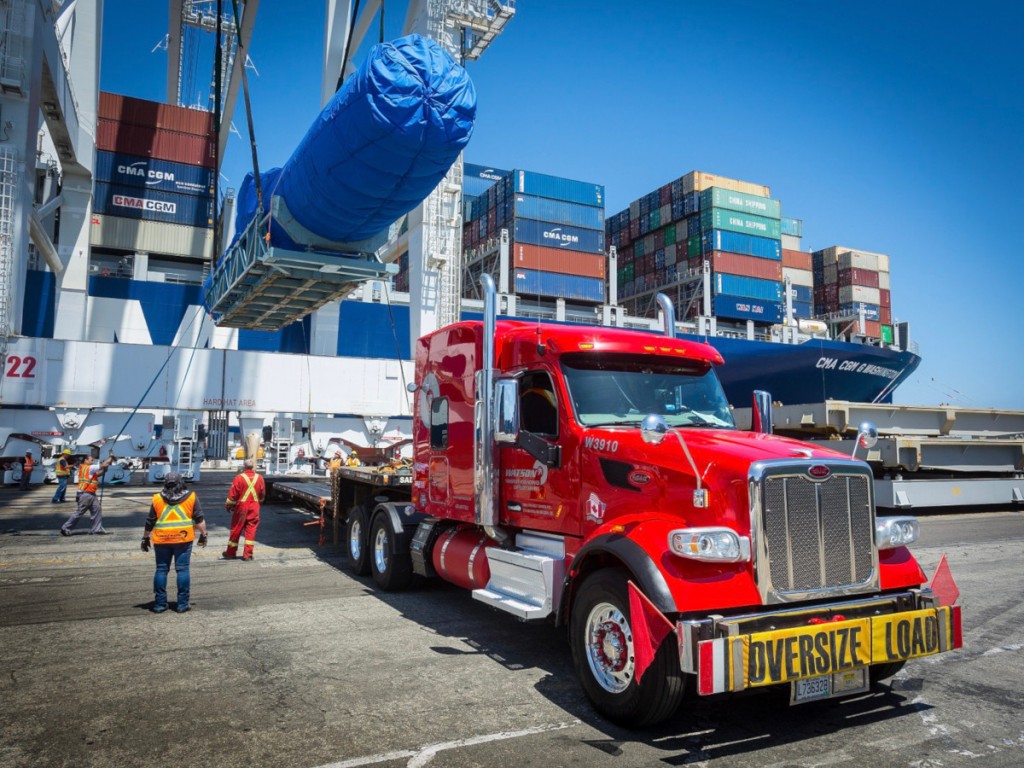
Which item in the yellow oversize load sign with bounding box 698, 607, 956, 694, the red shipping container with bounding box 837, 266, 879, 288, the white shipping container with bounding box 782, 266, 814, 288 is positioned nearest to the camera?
the yellow oversize load sign with bounding box 698, 607, 956, 694

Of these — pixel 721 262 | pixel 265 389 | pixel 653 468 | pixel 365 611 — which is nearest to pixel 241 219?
pixel 265 389

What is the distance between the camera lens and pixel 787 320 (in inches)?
1644

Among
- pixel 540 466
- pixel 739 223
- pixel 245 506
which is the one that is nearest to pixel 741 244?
pixel 739 223

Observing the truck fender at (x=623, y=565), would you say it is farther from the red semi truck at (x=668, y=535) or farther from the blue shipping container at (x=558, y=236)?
the blue shipping container at (x=558, y=236)

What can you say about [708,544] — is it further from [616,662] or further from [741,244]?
[741,244]

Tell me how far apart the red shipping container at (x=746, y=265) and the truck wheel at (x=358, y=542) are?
35067 millimetres

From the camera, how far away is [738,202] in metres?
41.9

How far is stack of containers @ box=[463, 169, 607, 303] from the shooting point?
Answer: 37469 millimetres

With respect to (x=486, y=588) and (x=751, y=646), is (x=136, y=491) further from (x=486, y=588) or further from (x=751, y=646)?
(x=751, y=646)

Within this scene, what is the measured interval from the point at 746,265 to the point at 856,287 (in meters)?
12.7

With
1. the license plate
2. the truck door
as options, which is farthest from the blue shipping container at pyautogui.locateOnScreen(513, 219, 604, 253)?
the license plate

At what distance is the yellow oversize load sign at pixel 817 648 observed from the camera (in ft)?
12.0

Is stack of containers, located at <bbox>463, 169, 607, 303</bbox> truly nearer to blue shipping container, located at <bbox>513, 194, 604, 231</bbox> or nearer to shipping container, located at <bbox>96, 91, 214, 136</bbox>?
blue shipping container, located at <bbox>513, 194, 604, 231</bbox>

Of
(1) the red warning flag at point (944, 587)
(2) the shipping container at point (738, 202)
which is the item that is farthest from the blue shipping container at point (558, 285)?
(1) the red warning flag at point (944, 587)
